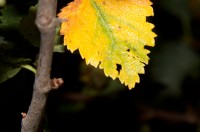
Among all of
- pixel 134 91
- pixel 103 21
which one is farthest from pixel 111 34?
pixel 134 91

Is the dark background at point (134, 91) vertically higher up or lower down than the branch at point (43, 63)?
lower down

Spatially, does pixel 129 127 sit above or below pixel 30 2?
below

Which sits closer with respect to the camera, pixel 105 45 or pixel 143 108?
pixel 105 45

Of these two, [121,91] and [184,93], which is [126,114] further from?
[184,93]

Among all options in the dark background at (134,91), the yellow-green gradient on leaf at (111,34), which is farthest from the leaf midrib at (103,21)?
the dark background at (134,91)

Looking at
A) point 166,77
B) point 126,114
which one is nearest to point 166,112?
point 126,114

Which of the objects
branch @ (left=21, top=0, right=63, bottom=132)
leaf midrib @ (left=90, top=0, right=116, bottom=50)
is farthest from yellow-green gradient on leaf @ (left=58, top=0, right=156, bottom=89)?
branch @ (left=21, top=0, right=63, bottom=132)

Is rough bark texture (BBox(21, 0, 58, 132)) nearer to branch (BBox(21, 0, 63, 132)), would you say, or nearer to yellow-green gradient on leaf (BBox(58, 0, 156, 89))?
branch (BBox(21, 0, 63, 132))

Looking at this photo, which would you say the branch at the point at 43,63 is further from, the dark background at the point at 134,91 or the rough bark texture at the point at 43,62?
the dark background at the point at 134,91
